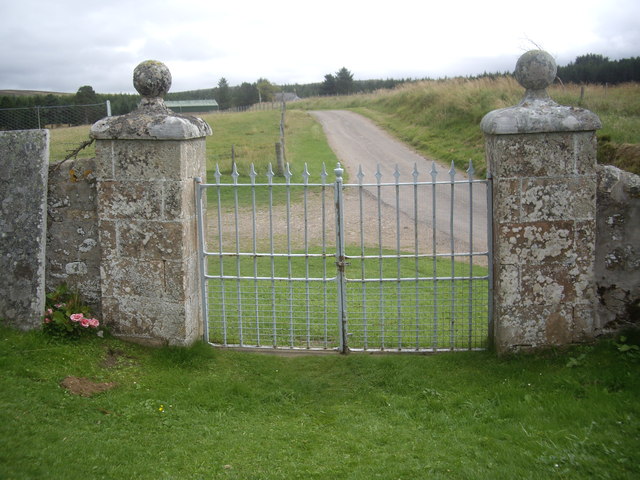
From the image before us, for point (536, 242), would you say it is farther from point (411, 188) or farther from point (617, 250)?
point (411, 188)

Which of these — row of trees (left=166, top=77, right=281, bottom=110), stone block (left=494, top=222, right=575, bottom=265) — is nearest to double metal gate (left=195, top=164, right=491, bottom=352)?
stone block (left=494, top=222, right=575, bottom=265)

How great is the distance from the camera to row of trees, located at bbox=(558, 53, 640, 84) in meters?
31.8

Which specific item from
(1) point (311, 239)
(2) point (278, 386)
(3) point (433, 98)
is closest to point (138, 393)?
(2) point (278, 386)

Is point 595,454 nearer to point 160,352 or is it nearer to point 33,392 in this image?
point 160,352

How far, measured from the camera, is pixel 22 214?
610 cm

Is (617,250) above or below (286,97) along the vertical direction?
below

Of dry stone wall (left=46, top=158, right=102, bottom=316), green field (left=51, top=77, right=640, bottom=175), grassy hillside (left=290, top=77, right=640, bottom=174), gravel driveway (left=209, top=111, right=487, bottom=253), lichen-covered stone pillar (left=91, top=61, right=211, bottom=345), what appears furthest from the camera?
green field (left=51, top=77, right=640, bottom=175)

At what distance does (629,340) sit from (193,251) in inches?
163

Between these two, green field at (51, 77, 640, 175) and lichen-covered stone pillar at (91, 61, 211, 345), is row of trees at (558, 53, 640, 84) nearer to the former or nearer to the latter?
green field at (51, 77, 640, 175)

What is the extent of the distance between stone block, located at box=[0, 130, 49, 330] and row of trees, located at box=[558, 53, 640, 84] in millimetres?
30000

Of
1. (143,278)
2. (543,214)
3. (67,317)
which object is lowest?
(67,317)

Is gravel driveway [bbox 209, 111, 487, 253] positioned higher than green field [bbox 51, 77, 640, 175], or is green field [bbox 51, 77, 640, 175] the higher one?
green field [bbox 51, 77, 640, 175]

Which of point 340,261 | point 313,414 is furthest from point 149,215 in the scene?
point 313,414

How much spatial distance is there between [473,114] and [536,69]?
16.9 metres
